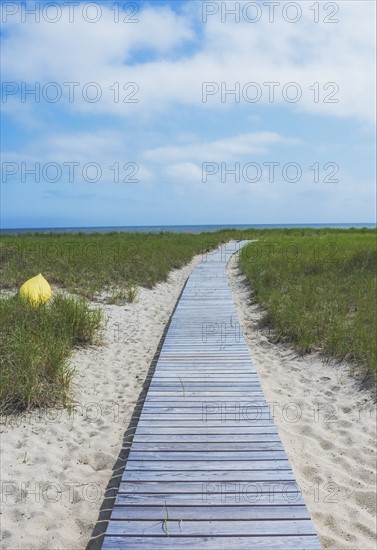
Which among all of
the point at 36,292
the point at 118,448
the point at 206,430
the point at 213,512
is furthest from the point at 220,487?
the point at 36,292

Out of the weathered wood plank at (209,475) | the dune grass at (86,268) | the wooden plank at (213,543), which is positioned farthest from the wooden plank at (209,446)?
the dune grass at (86,268)

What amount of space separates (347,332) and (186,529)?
454cm

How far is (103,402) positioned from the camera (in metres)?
4.98

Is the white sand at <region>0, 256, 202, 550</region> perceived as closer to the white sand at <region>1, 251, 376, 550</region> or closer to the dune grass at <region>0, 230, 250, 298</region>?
the white sand at <region>1, 251, 376, 550</region>

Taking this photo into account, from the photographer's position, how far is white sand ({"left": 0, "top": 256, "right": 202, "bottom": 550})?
3.00 meters

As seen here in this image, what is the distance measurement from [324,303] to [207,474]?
5647 millimetres

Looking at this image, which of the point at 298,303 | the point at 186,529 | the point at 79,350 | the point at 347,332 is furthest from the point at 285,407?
the point at 298,303

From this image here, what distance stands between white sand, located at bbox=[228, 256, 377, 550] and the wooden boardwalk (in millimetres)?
405

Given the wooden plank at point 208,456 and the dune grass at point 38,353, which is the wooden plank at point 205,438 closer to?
the wooden plank at point 208,456

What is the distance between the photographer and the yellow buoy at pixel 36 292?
288 inches

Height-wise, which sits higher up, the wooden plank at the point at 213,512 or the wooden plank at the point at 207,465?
the wooden plank at the point at 207,465

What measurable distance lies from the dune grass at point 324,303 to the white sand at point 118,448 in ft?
1.08

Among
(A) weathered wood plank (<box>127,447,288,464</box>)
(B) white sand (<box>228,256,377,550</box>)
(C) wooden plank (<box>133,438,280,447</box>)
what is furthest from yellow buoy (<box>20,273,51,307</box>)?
(A) weathered wood plank (<box>127,447,288,464</box>)

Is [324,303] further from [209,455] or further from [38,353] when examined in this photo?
[209,455]
